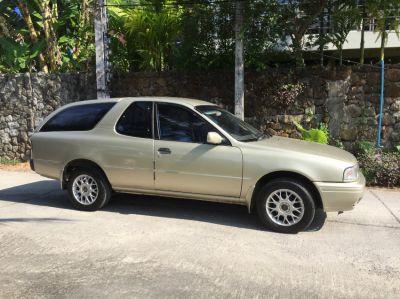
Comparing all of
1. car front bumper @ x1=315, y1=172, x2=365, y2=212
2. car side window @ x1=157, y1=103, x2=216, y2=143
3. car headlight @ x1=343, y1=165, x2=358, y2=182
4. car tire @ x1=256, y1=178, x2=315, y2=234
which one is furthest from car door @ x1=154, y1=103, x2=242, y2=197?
car headlight @ x1=343, y1=165, x2=358, y2=182

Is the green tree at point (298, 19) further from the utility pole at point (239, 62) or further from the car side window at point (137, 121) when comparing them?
the car side window at point (137, 121)

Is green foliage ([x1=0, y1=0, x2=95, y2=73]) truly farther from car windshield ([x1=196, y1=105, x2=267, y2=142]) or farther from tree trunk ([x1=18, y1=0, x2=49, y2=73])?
car windshield ([x1=196, y1=105, x2=267, y2=142])

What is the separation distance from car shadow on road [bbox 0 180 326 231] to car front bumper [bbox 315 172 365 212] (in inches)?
20.9

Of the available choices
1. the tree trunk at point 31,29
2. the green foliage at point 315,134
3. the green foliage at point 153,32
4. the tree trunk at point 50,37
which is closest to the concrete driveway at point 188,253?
the green foliage at point 315,134

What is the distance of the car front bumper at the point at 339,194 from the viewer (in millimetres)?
5375

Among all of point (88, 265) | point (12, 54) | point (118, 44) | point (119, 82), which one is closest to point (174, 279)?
point (88, 265)

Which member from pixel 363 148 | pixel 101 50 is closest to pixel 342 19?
pixel 363 148

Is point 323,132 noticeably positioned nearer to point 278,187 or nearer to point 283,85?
point 283,85

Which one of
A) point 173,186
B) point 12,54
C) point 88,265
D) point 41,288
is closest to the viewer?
point 41,288

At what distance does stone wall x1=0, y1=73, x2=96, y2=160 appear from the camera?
1152 centimetres

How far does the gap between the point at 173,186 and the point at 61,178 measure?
6.13 feet

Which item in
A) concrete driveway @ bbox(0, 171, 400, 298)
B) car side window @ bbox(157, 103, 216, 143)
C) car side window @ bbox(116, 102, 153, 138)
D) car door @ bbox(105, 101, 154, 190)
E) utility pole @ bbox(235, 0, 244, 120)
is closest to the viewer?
concrete driveway @ bbox(0, 171, 400, 298)

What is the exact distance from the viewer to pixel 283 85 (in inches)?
397

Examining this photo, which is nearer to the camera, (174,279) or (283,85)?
(174,279)
